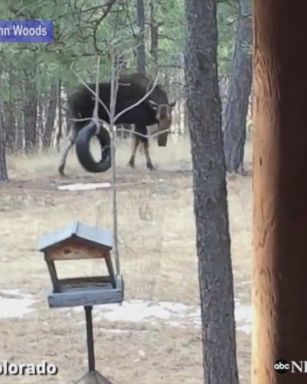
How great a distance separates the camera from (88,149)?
241 cm

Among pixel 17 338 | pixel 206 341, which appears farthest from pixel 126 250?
pixel 206 341

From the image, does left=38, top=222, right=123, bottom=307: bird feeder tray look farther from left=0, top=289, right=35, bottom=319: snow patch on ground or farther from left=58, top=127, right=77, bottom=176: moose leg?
left=58, top=127, right=77, bottom=176: moose leg

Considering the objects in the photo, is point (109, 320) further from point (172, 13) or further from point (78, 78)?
point (172, 13)

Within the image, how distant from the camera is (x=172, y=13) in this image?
211 centimetres

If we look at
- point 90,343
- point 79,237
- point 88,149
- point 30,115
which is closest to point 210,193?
point 79,237

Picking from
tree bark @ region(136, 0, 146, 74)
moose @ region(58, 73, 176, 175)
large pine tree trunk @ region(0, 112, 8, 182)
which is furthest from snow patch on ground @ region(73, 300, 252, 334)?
tree bark @ region(136, 0, 146, 74)

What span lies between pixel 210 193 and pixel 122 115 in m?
0.76

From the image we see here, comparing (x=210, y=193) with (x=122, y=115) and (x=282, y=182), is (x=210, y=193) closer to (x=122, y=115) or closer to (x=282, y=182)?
(x=122, y=115)

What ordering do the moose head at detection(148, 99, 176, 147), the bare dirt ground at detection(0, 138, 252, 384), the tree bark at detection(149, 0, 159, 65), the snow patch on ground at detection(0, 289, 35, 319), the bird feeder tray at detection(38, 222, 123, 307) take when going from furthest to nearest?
the moose head at detection(148, 99, 176, 147) → the snow patch on ground at detection(0, 289, 35, 319) → the tree bark at detection(149, 0, 159, 65) → the bare dirt ground at detection(0, 138, 252, 384) → the bird feeder tray at detection(38, 222, 123, 307)

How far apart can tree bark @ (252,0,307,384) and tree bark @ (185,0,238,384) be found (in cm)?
78

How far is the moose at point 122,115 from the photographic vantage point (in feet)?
7.70

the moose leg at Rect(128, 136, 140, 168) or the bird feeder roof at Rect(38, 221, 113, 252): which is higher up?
the moose leg at Rect(128, 136, 140, 168)

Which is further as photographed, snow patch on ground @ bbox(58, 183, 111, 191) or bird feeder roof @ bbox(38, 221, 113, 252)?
snow patch on ground @ bbox(58, 183, 111, 191)

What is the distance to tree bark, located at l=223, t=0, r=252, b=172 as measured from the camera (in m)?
2.18
